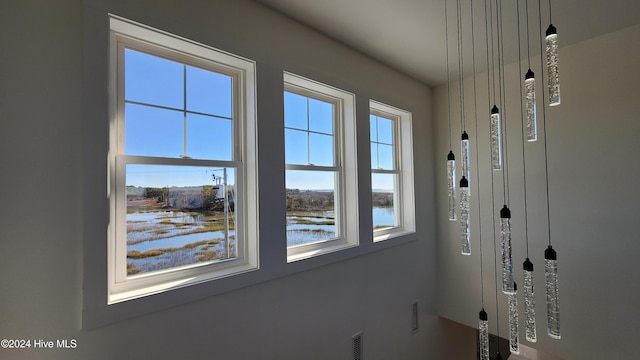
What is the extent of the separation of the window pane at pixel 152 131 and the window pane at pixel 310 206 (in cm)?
82

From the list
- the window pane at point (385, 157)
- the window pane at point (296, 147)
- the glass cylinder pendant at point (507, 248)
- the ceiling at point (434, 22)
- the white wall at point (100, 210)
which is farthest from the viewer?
the window pane at point (385, 157)

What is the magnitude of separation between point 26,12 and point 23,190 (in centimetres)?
73

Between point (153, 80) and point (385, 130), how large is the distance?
2280mm

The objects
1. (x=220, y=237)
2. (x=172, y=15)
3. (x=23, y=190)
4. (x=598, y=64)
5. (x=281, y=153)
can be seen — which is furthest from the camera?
(x=598, y=64)

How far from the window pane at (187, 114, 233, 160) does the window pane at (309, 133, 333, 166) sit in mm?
719

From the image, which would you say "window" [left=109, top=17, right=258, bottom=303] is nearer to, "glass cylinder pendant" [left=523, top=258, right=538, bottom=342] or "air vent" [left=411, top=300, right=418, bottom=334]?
"glass cylinder pendant" [left=523, top=258, right=538, bottom=342]

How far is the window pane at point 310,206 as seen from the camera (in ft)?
7.00

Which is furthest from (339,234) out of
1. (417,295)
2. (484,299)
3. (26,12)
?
(26,12)

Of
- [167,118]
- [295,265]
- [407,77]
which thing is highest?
[407,77]

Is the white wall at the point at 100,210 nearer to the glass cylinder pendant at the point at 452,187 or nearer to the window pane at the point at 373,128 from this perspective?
the window pane at the point at 373,128

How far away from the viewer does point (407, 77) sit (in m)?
3.12

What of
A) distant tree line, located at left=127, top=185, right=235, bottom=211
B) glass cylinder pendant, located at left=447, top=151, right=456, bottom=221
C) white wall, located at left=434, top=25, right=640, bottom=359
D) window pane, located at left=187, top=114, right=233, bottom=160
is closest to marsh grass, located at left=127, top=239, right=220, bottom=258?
distant tree line, located at left=127, top=185, right=235, bottom=211

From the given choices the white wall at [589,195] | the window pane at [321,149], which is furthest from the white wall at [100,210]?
the white wall at [589,195]

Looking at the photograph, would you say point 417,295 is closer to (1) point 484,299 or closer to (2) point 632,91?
(1) point 484,299
